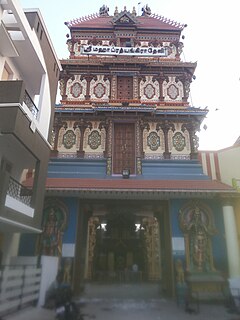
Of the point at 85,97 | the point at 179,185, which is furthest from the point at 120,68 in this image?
the point at 179,185

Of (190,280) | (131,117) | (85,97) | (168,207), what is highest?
(85,97)

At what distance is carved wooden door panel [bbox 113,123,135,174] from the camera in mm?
16047

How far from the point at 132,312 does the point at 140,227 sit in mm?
14564

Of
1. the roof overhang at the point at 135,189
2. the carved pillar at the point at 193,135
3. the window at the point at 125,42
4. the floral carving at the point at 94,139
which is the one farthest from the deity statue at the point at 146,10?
the roof overhang at the point at 135,189

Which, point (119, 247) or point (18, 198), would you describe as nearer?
point (18, 198)

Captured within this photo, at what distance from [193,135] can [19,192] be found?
11.1 metres

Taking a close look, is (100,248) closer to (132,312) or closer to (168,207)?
(168,207)

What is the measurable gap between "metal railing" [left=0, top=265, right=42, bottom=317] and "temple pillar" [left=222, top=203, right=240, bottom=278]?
29.0 ft

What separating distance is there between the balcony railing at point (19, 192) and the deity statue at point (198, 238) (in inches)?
307

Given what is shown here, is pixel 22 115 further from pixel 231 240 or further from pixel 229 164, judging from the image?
pixel 229 164

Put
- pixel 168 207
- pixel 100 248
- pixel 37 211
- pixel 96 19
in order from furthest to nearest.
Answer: pixel 100 248 < pixel 96 19 < pixel 168 207 < pixel 37 211

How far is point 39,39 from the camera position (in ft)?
39.6

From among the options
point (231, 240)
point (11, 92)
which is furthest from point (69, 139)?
point (231, 240)

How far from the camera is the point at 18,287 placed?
9.43 meters
